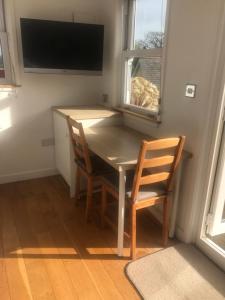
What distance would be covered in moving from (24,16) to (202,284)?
292 centimetres

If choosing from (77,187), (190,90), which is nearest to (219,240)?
(190,90)

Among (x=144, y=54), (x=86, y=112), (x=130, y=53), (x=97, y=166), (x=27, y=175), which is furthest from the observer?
(x=27, y=175)

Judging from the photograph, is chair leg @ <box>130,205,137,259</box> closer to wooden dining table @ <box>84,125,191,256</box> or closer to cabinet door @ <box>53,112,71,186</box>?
wooden dining table @ <box>84,125,191,256</box>

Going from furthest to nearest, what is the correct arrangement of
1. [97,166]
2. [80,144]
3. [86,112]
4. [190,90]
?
[86,112]
[97,166]
[80,144]
[190,90]

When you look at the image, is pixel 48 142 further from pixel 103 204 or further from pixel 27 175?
pixel 103 204

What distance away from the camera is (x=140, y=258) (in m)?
1.86

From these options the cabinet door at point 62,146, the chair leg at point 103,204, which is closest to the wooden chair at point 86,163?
the chair leg at point 103,204

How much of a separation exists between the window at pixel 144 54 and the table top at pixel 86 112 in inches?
9.8

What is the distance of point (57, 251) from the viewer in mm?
1916

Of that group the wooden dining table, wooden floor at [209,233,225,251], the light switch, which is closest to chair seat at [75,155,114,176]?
the wooden dining table

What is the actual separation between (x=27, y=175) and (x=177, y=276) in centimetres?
212

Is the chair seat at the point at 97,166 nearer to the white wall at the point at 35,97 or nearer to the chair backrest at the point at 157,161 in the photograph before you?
the chair backrest at the point at 157,161

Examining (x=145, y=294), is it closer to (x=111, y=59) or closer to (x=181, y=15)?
(x=181, y=15)

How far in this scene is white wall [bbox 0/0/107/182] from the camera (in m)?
2.61
